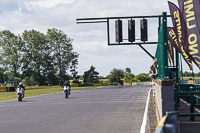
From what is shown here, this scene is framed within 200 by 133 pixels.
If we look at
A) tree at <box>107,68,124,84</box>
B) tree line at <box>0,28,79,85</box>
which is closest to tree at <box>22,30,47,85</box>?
tree line at <box>0,28,79,85</box>

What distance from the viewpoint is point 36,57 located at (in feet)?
305

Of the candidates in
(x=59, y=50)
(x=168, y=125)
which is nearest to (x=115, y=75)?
(x=59, y=50)

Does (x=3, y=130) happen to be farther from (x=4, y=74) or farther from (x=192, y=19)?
(x=4, y=74)

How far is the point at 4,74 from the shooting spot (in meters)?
86.7

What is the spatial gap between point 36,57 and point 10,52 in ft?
26.7

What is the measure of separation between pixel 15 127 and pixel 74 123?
1.92m

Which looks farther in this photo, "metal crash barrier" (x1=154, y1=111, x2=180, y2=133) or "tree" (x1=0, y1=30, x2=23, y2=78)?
"tree" (x1=0, y1=30, x2=23, y2=78)

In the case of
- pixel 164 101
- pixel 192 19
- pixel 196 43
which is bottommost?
pixel 164 101

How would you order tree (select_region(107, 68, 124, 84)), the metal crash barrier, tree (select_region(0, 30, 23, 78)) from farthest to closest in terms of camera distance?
tree (select_region(107, 68, 124, 84)), tree (select_region(0, 30, 23, 78)), the metal crash barrier

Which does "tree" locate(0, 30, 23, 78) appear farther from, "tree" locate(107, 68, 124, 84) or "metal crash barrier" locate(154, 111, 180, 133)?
"metal crash barrier" locate(154, 111, 180, 133)

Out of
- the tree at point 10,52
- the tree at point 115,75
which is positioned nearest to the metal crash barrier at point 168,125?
the tree at point 10,52

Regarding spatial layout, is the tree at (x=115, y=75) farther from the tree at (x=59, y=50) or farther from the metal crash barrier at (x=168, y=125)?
the metal crash barrier at (x=168, y=125)

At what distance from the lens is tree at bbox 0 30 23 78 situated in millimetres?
86250

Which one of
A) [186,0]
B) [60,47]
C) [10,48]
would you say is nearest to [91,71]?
[60,47]
